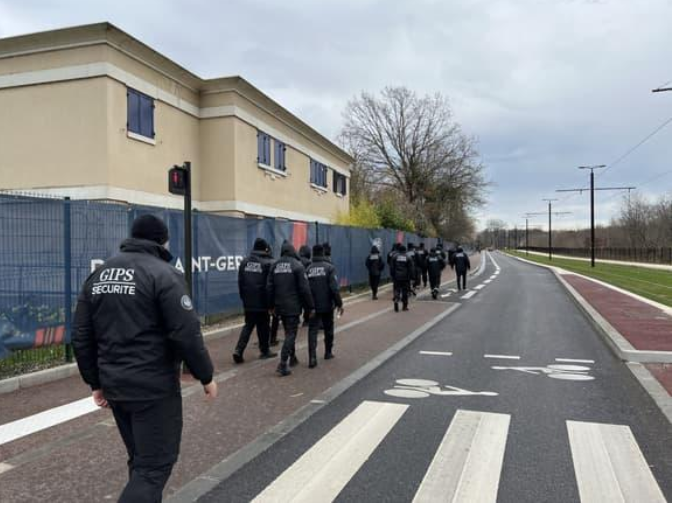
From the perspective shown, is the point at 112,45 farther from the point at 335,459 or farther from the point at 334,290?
the point at 335,459

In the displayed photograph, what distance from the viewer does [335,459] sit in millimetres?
4285

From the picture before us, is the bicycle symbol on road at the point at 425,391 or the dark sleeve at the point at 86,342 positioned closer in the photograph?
the dark sleeve at the point at 86,342

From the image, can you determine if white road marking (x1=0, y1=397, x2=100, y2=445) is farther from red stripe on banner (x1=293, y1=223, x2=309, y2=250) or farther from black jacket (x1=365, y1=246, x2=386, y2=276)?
black jacket (x1=365, y1=246, x2=386, y2=276)

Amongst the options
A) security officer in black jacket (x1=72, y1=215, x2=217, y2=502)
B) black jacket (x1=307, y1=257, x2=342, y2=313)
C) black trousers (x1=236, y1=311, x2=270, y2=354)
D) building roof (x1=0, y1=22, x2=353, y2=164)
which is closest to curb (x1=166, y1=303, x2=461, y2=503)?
security officer in black jacket (x1=72, y1=215, x2=217, y2=502)

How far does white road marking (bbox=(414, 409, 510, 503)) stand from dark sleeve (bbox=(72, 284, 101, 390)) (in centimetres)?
225

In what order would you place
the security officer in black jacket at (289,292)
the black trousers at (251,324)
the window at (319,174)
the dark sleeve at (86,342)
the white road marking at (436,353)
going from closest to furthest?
the dark sleeve at (86,342), the security officer in black jacket at (289,292), the black trousers at (251,324), the white road marking at (436,353), the window at (319,174)

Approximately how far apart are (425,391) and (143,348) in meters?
4.23

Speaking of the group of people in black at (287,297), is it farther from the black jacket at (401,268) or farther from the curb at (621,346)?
the black jacket at (401,268)

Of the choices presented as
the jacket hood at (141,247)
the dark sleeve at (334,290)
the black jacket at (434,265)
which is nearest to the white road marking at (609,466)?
the jacket hood at (141,247)

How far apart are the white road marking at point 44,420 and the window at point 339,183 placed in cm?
2717

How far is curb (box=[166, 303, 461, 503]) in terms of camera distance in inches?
144

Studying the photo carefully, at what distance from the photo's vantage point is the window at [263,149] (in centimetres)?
2161
